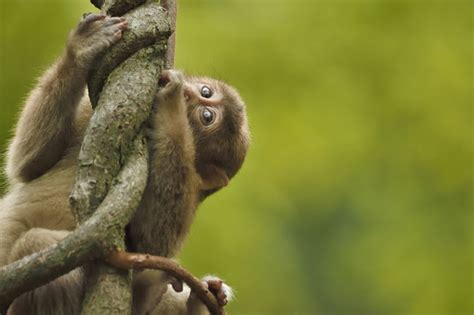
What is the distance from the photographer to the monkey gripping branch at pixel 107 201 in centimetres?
566

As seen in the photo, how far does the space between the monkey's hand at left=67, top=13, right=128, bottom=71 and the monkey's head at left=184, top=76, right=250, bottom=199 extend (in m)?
0.83

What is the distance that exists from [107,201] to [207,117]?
1.88m

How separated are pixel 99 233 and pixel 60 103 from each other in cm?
161

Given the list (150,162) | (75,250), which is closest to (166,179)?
(150,162)

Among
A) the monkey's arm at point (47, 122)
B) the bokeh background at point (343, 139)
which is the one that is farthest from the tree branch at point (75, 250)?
the bokeh background at point (343, 139)

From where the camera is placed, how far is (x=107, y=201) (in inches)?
224

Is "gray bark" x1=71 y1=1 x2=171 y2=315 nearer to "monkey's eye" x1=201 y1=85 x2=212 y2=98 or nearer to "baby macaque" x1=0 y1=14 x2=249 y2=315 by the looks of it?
"baby macaque" x1=0 y1=14 x2=249 y2=315

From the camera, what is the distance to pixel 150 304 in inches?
274

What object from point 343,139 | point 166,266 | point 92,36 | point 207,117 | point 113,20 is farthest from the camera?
point 343,139

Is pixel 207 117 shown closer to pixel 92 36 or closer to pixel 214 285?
pixel 214 285

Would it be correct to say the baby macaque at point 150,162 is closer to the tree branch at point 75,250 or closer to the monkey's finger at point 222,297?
the monkey's finger at point 222,297

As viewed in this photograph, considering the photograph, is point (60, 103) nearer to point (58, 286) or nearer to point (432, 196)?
point (58, 286)

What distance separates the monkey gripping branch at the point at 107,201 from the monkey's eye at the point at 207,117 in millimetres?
1450

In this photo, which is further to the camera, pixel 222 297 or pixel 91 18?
pixel 222 297
